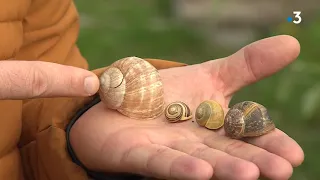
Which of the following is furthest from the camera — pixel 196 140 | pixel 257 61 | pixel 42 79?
pixel 257 61

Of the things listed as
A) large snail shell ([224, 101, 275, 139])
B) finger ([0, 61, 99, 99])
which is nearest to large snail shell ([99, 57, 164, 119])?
large snail shell ([224, 101, 275, 139])

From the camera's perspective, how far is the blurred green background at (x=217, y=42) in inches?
78.0

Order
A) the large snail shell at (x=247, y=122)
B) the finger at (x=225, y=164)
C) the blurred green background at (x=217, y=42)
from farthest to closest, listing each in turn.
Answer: the blurred green background at (x=217, y=42)
the large snail shell at (x=247, y=122)
the finger at (x=225, y=164)

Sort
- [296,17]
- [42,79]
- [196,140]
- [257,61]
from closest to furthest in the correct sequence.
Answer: [42,79] → [196,140] → [257,61] → [296,17]

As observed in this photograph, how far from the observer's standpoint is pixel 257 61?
3.41ft

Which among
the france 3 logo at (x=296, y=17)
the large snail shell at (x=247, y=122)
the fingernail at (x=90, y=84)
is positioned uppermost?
the fingernail at (x=90, y=84)

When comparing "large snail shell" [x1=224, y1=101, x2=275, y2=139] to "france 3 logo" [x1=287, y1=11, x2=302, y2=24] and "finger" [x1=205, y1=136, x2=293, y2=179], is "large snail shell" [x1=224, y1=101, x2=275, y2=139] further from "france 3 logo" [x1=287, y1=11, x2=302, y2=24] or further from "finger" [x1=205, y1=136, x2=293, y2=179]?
"france 3 logo" [x1=287, y1=11, x2=302, y2=24]

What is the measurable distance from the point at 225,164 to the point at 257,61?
0.31 metres

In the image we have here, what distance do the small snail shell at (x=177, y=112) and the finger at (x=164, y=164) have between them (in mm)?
108

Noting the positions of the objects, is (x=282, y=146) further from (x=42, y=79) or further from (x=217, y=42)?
(x=217, y=42)

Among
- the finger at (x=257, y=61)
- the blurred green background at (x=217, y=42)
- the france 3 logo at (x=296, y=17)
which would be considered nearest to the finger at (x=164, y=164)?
the finger at (x=257, y=61)

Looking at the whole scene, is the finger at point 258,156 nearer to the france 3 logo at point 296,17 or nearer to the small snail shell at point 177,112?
the small snail shell at point 177,112

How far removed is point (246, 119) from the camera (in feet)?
3.27

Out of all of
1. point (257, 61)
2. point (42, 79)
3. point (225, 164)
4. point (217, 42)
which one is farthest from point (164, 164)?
point (217, 42)
